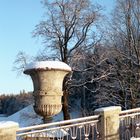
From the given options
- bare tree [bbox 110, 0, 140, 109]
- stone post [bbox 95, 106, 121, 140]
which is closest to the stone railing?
stone post [bbox 95, 106, 121, 140]

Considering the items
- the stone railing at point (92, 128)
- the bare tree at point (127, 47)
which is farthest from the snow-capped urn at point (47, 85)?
the bare tree at point (127, 47)

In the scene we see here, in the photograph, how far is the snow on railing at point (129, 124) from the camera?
842 centimetres

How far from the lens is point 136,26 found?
2530cm

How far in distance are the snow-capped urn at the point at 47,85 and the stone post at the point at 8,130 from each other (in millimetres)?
2489

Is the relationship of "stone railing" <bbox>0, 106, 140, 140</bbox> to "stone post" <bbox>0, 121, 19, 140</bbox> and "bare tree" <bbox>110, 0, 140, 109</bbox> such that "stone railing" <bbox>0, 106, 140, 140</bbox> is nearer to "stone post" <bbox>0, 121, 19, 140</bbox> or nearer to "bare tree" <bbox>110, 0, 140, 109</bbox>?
"stone post" <bbox>0, 121, 19, 140</bbox>

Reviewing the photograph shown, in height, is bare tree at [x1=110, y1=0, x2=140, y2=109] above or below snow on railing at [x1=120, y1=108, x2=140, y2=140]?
above

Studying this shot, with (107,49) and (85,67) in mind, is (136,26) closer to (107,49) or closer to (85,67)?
(107,49)

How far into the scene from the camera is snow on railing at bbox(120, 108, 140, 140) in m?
8.42

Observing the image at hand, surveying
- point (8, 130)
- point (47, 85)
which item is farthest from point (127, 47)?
point (8, 130)

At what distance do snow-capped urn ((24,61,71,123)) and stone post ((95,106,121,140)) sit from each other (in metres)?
1.45

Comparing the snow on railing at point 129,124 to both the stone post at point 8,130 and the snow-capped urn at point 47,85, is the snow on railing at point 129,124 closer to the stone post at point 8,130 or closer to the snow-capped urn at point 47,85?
the snow-capped urn at point 47,85

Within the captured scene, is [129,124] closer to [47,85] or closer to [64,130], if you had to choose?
[64,130]

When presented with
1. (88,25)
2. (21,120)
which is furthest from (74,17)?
(21,120)

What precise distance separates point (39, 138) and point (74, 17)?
15507mm
